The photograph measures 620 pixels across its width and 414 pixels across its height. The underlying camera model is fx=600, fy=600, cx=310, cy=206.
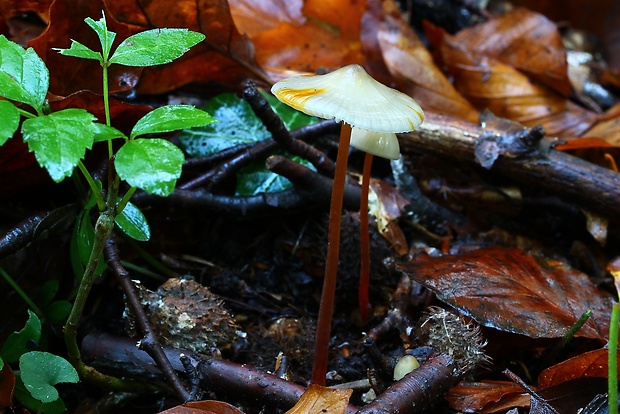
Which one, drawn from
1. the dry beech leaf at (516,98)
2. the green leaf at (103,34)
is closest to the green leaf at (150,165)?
the green leaf at (103,34)

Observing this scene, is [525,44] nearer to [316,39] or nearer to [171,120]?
[316,39]

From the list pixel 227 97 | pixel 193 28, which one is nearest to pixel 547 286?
pixel 227 97

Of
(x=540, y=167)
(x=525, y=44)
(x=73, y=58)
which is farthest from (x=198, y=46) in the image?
(x=525, y=44)

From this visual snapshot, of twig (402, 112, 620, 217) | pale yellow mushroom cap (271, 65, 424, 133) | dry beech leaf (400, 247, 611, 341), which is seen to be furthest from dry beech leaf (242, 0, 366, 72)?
pale yellow mushroom cap (271, 65, 424, 133)

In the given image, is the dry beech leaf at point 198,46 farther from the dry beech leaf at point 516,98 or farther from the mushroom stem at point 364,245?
the dry beech leaf at point 516,98

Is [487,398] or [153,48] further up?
[153,48]

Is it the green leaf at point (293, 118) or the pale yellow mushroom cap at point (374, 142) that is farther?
the green leaf at point (293, 118)
